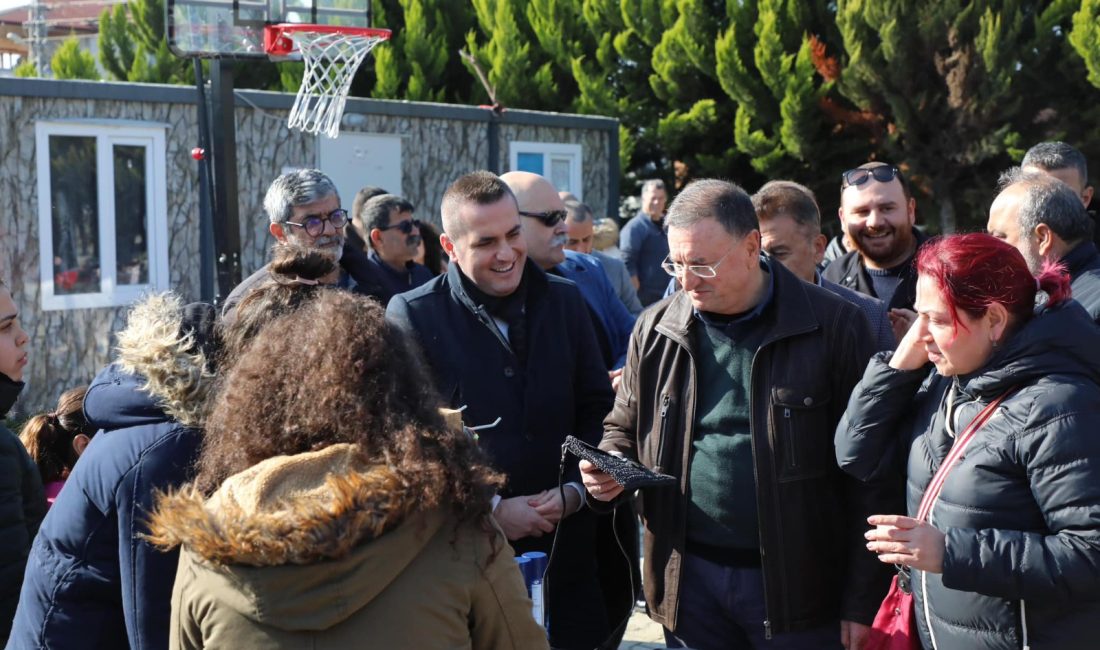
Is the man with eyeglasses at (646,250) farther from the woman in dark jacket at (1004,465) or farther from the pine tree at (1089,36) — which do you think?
the woman in dark jacket at (1004,465)

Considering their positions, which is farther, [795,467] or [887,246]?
[887,246]

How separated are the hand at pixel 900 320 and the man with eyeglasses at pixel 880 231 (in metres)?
0.27

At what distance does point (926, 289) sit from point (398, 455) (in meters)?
1.38

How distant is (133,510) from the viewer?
233cm

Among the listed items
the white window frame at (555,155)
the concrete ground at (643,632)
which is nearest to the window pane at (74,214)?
the white window frame at (555,155)

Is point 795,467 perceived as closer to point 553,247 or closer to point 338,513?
point 338,513

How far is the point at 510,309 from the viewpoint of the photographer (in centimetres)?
371

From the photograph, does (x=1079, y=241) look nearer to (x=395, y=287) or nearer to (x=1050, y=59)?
(x=395, y=287)

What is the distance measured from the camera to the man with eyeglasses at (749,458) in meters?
3.10

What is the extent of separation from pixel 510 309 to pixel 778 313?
3.07 ft

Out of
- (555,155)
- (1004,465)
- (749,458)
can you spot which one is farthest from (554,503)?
(555,155)

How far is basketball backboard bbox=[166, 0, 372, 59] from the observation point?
805 centimetres

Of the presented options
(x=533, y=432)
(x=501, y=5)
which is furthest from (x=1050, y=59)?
(x=533, y=432)

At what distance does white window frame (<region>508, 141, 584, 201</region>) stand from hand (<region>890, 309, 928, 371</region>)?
12154 millimetres
